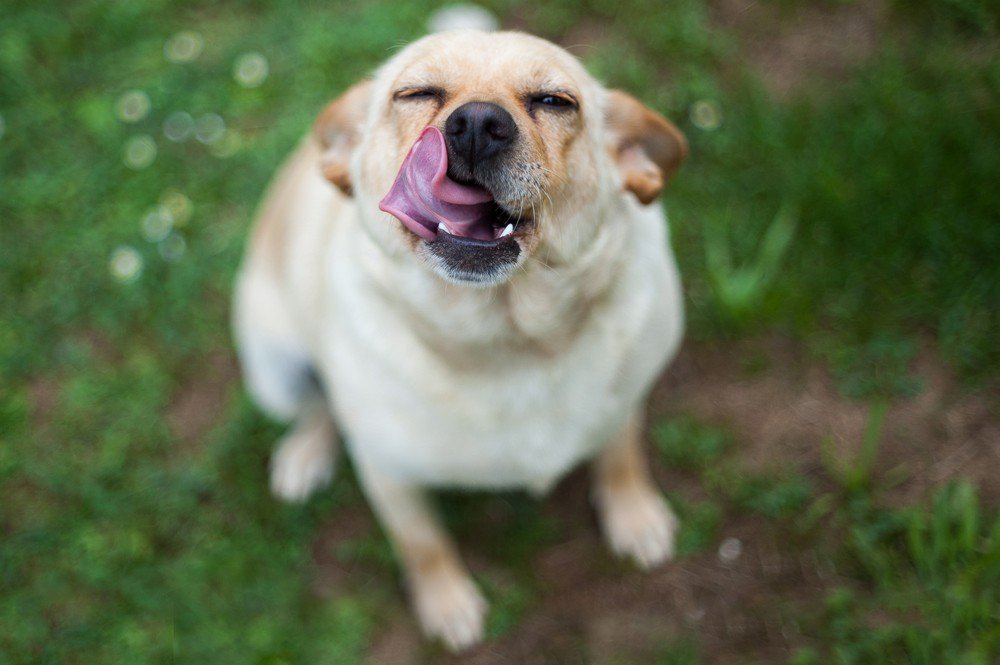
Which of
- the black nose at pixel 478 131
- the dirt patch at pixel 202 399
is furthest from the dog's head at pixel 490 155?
the dirt patch at pixel 202 399

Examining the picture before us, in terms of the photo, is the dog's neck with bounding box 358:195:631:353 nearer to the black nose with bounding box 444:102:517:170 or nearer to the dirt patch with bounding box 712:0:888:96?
the black nose with bounding box 444:102:517:170

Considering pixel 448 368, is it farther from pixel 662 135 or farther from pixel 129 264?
pixel 129 264

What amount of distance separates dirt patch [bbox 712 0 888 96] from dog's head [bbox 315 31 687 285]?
1.80 meters

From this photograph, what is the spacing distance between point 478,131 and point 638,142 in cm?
63

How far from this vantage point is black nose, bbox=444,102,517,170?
1.74 meters

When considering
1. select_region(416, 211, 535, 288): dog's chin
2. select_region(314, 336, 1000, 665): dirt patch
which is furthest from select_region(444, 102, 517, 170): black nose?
select_region(314, 336, 1000, 665): dirt patch

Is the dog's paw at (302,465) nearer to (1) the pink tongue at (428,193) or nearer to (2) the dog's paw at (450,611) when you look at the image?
(2) the dog's paw at (450,611)

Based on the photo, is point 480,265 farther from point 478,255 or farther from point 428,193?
point 428,193

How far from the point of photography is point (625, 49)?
3891 mm

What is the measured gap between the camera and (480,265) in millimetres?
1876

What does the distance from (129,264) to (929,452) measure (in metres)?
3.34

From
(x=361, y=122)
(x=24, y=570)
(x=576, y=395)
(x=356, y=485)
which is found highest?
(x=361, y=122)

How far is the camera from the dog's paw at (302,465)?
10.8 ft

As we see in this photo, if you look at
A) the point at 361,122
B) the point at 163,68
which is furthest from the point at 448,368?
the point at 163,68
